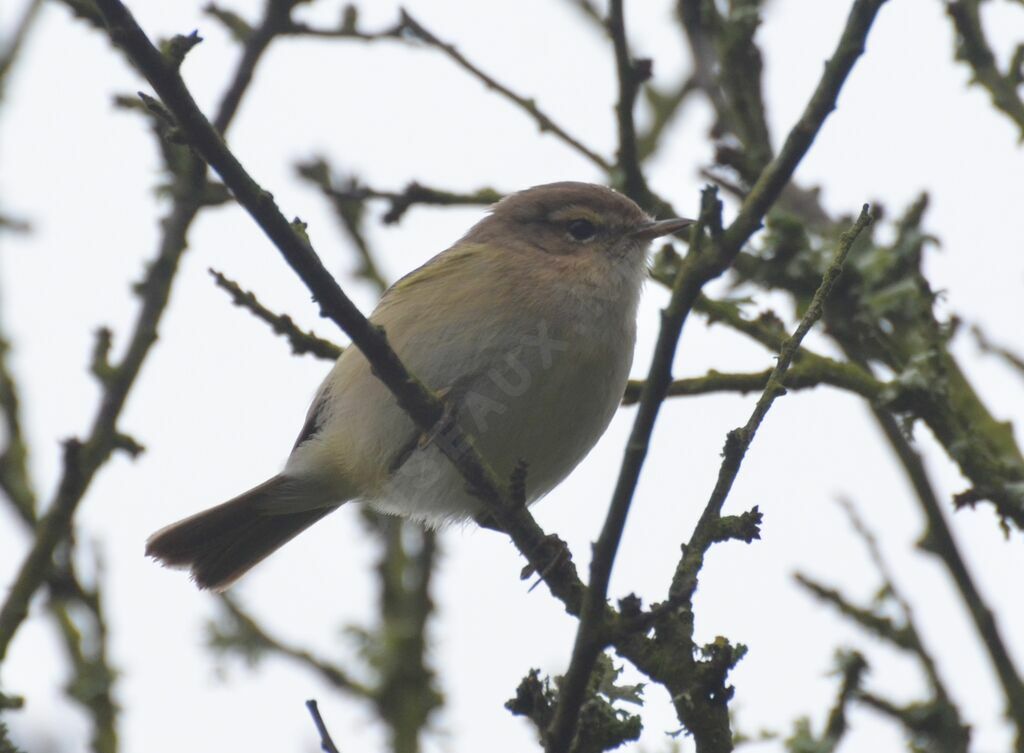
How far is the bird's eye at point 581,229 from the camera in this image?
5326mm

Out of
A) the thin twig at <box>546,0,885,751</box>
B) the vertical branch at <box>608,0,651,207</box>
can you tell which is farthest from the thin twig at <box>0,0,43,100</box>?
the thin twig at <box>546,0,885,751</box>

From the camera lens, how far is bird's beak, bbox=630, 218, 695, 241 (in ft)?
17.0

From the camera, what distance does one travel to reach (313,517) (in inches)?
231

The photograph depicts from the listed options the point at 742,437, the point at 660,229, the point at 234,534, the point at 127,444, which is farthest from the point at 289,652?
the point at 742,437

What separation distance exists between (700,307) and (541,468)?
824 mm

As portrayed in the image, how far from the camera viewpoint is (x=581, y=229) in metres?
5.37

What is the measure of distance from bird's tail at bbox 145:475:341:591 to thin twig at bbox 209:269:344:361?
1.16 meters

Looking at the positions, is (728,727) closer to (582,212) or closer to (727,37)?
(582,212)

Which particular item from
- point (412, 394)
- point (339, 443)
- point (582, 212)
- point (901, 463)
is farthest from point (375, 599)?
point (412, 394)

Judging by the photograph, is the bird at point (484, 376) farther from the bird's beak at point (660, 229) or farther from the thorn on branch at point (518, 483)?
the thorn on branch at point (518, 483)

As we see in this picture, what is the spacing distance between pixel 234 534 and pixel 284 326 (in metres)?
1.69

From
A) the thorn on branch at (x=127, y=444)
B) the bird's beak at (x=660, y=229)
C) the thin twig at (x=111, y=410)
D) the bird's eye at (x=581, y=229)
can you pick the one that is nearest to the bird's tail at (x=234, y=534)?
A: the thin twig at (x=111, y=410)

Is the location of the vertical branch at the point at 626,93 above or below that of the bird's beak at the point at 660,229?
above

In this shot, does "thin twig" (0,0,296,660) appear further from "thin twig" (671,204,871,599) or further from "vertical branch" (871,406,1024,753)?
"vertical branch" (871,406,1024,753)
